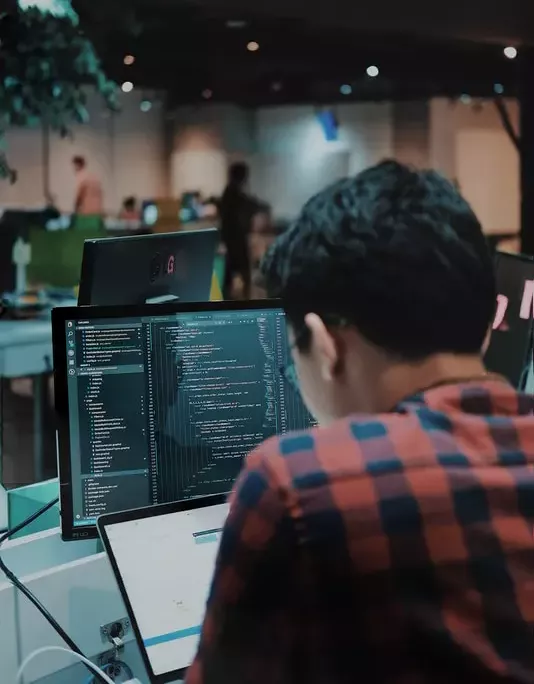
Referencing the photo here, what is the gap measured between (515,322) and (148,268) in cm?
76

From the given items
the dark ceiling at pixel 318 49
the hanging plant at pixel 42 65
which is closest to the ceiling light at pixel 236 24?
the dark ceiling at pixel 318 49

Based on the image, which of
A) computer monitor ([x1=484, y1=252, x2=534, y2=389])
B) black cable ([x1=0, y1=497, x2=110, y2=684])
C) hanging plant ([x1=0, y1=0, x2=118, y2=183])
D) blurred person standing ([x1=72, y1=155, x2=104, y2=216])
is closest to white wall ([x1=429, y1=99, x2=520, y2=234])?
blurred person standing ([x1=72, y1=155, x2=104, y2=216])

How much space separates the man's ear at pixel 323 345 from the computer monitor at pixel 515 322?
0.98 metres

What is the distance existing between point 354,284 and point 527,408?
0.61 feet

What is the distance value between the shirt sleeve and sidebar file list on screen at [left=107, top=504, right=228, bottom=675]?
0.31 m

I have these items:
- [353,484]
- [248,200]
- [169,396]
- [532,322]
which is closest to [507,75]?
[248,200]

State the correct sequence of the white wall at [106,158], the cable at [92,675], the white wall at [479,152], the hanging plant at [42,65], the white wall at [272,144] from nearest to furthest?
the cable at [92,675] → the hanging plant at [42,65] → the white wall at [479,152] → the white wall at [272,144] → the white wall at [106,158]

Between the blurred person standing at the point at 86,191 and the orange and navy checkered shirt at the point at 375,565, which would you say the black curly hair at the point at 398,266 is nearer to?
the orange and navy checkered shirt at the point at 375,565

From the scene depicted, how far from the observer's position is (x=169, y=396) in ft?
3.91

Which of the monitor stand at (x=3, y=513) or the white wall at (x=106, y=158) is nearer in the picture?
the monitor stand at (x=3, y=513)

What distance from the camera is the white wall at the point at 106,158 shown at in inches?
357

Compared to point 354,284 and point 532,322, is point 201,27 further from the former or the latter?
point 354,284

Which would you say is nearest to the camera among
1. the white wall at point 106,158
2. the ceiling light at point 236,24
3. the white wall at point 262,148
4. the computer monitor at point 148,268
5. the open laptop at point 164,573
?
the open laptop at point 164,573

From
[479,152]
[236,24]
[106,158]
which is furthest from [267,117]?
[236,24]
